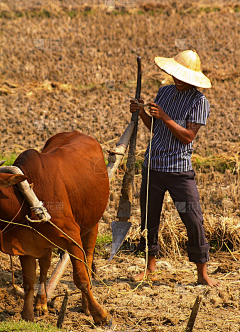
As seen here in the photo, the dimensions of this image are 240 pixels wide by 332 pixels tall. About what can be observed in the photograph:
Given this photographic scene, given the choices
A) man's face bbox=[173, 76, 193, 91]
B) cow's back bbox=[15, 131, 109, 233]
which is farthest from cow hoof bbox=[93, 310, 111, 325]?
man's face bbox=[173, 76, 193, 91]

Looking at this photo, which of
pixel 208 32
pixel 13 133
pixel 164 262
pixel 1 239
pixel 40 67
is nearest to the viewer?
pixel 1 239

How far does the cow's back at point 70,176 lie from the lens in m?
3.19

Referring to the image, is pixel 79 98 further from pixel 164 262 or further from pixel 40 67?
pixel 164 262

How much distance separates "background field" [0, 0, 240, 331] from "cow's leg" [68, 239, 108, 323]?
154 mm

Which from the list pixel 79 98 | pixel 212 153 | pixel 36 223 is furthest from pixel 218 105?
pixel 36 223

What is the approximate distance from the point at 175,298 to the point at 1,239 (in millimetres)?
1767

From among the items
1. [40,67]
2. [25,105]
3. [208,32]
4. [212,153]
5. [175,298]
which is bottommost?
[175,298]

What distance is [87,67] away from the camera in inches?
426

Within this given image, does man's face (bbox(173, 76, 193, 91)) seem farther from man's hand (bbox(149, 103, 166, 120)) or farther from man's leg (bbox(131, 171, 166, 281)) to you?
man's leg (bbox(131, 171, 166, 281))

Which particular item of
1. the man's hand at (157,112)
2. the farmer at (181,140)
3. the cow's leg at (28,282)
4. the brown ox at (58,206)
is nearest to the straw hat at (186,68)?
the farmer at (181,140)

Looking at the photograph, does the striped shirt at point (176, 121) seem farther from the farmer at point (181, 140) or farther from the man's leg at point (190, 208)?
the man's leg at point (190, 208)

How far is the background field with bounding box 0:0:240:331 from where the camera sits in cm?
404

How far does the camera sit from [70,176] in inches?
135

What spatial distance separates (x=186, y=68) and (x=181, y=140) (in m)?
0.65
